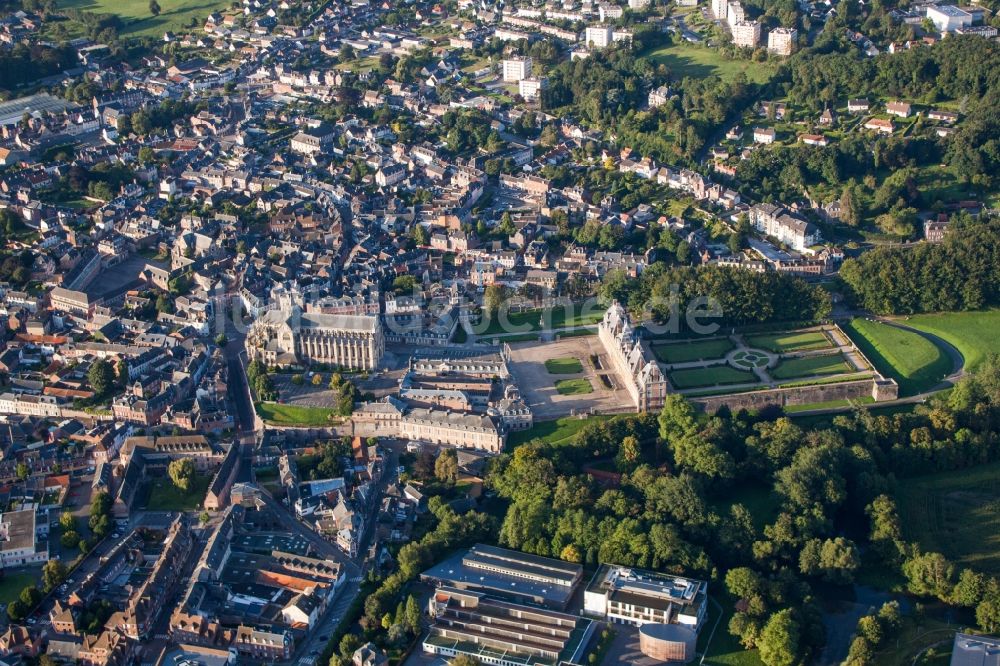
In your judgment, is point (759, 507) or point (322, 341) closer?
point (759, 507)

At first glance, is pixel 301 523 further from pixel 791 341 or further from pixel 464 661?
pixel 791 341

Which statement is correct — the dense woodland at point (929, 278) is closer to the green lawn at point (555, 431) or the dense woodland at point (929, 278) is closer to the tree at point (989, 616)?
the green lawn at point (555, 431)

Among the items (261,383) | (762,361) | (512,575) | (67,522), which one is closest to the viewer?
(512,575)

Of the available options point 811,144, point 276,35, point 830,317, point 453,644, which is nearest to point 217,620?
point 453,644

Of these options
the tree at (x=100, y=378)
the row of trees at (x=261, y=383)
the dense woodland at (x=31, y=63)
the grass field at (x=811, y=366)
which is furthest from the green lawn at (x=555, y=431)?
the dense woodland at (x=31, y=63)

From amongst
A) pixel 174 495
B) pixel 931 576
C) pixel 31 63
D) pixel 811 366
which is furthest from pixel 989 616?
pixel 31 63

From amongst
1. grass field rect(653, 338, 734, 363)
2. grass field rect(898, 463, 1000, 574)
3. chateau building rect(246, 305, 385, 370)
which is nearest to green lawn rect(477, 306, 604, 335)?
grass field rect(653, 338, 734, 363)
